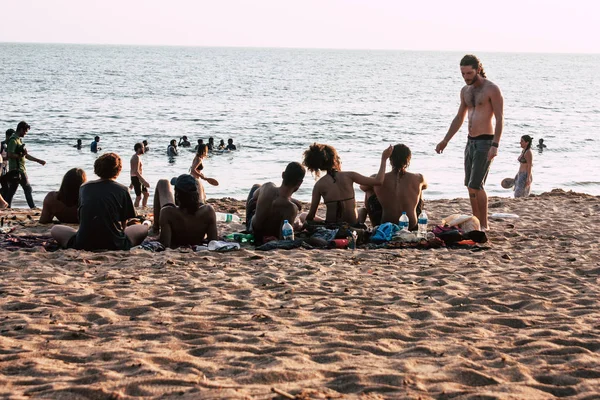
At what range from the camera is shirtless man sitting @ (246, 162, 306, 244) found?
823cm

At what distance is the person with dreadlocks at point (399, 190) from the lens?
853cm

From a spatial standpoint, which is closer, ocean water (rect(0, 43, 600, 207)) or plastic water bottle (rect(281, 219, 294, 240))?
plastic water bottle (rect(281, 219, 294, 240))

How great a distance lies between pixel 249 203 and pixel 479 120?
2.76m

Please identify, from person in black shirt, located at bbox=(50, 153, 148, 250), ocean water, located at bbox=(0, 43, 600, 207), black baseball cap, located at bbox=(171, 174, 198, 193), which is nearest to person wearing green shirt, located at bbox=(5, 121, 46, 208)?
ocean water, located at bbox=(0, 43, 600, 207)

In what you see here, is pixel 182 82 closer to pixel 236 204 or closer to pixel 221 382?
pixel 236 204

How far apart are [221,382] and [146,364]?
1.58 feet

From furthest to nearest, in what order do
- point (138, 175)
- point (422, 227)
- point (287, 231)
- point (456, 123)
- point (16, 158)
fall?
1. point (138, 175)
2. point (16, 158)
3. point (456, 123)
4. point (422, 227)
5. point (287, 231)

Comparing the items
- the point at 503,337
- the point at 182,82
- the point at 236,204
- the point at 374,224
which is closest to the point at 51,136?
the point at 236,204

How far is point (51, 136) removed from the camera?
32.1 m

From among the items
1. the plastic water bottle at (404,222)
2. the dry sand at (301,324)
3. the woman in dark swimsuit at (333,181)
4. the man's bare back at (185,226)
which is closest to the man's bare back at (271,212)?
the woman in dark swimsuit at (333,181)

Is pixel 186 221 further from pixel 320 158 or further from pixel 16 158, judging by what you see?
pixel 16 158

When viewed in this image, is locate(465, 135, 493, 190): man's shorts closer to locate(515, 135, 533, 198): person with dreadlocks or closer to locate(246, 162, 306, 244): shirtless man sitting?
locate(246, 162, 306, 244): shirtless man sitting

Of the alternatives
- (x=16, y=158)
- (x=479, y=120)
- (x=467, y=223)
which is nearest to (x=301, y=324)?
(x=467, y=223)

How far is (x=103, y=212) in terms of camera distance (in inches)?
300
